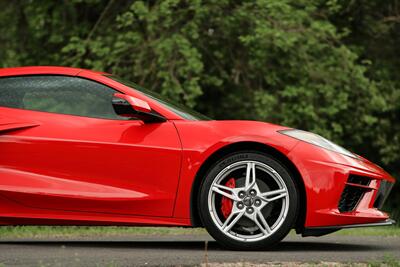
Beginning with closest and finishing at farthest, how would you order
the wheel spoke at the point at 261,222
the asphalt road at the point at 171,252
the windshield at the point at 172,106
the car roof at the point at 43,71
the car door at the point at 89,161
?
the asphalt road at the point at 171,252, the wheel spoke at the point at 261,222, the car door at the point at 89,161, the windshield at the point at 172,106, the car roof at the point at 43,71

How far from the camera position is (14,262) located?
250 inches

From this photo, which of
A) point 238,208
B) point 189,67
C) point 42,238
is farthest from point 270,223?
point 189,67

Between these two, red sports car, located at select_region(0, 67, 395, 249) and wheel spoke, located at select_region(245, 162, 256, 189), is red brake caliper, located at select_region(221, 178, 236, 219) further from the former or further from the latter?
wheel spoke, located at select_region(245, 162, 256, 189)

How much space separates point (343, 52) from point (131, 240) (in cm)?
1192

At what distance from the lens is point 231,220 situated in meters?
7.04

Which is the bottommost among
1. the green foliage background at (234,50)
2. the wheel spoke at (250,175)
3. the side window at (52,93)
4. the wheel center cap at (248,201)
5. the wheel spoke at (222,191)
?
the green foliage background at (234,50)

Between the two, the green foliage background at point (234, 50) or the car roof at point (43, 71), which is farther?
the green foliage background at point (234, 50)

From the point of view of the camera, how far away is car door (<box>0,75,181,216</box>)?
7156 mm

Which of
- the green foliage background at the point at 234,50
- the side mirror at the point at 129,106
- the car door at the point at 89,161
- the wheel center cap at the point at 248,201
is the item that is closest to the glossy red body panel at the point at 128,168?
the car door at the point at 89,161

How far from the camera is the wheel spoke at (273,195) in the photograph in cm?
701

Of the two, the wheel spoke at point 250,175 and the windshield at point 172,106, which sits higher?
the windshield at point 172,106

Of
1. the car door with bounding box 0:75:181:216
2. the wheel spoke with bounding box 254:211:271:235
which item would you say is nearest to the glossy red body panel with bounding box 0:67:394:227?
the car door with bounding box 0:75:181:216

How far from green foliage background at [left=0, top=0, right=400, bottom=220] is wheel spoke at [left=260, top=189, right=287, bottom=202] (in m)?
10.2

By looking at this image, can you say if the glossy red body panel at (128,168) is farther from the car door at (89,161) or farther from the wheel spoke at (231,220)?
the wheel spoke at (231,220)
